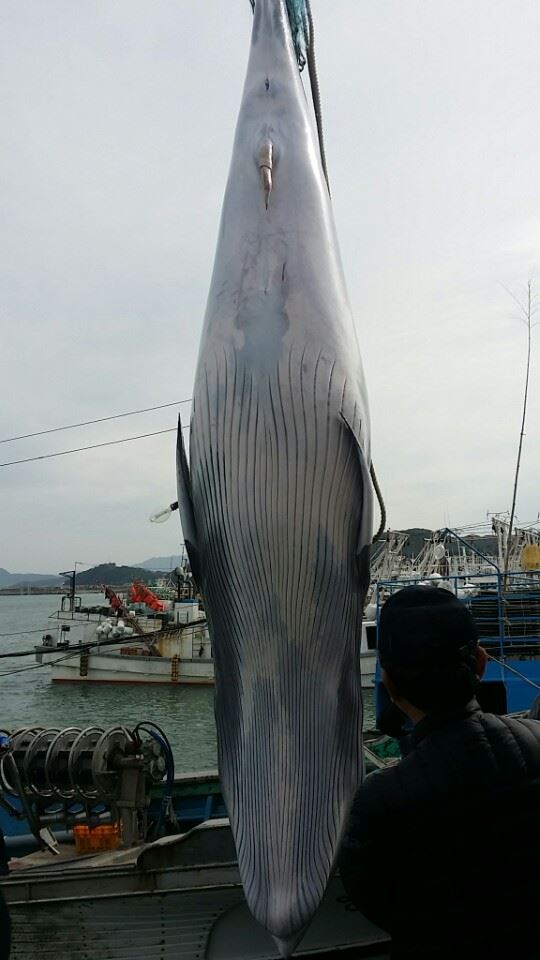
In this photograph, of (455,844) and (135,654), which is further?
(135,654)

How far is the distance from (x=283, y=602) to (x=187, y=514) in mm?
466

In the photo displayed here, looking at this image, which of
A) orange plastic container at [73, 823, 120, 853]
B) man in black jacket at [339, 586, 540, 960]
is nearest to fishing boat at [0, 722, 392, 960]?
orange plastic container at [73, 823, 120, 853]

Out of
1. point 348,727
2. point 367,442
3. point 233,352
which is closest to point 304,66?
point 233,352

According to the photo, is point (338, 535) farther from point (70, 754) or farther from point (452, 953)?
point (70, 754)

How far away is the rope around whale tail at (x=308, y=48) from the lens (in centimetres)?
288

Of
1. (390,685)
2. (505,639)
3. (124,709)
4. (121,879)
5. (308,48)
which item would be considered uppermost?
(308,48)

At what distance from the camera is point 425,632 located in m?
1.66

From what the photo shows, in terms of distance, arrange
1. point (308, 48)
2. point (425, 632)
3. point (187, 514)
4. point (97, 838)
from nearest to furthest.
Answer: point (425, 632) → point (187, 514) → point (308, 48) → point (97, 838)

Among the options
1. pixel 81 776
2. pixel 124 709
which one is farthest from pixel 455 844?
pixel 124 709

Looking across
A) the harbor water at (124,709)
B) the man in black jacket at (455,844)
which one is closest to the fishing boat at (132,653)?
the harbor water at (124,709)

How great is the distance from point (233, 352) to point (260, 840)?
148cm

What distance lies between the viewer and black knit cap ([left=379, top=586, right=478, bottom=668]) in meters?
1.64

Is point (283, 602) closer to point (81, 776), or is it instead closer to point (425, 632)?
point (425, 632)

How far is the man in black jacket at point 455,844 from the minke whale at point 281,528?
14.6 inches
